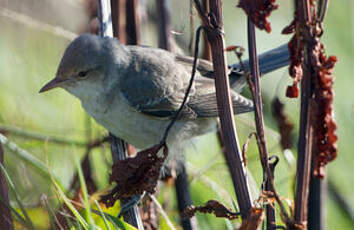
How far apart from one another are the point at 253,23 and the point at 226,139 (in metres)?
0.37

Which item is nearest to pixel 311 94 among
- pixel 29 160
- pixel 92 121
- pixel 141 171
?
pixel 141 171

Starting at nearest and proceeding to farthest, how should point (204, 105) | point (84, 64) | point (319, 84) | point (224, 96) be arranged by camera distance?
point (319, 84) < point (224, 96) < point (84, 64) < point (204, 105)

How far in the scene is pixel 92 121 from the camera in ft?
12.3

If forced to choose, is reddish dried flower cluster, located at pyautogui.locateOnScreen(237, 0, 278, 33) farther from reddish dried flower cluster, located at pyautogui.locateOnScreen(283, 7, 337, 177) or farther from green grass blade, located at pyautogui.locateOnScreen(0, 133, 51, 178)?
green grass blade, located at pyautogui.locateOnScreen(0, 133, 51, 178)

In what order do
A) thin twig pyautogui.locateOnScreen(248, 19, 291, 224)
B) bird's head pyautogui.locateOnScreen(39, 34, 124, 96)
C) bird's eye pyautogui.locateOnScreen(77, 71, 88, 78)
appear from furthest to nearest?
bird's eye pyautogui.locateOnScreen(77, 71, 88, 78) → bird's head pyautogui.locateOnScreen(39, 34, 124, 96) → thin twig pyautogui.locateOnScreen(248, 19, 291, 224)

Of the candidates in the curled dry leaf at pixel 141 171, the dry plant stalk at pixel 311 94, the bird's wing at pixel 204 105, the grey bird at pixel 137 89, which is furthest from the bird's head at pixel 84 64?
the dry plant stalk at pixel 311 94

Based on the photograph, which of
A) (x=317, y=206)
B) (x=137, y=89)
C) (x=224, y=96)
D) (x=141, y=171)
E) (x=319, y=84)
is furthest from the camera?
(x=137, y=89)

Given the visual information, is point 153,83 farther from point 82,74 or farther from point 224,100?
point 224,100

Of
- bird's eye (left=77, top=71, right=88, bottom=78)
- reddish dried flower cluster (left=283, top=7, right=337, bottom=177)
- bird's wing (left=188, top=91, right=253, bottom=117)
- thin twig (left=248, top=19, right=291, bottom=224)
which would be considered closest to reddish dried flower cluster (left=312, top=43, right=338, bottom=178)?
reddish dried flower cluster (left=283, top=7, right=337, bottom=177)

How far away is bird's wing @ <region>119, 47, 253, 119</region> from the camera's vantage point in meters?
3.21

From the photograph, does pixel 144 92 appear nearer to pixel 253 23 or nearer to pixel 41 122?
pixel 41 122

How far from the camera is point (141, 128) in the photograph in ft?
10.4

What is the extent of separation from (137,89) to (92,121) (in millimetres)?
681

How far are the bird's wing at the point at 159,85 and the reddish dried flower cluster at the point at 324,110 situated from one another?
171cm
